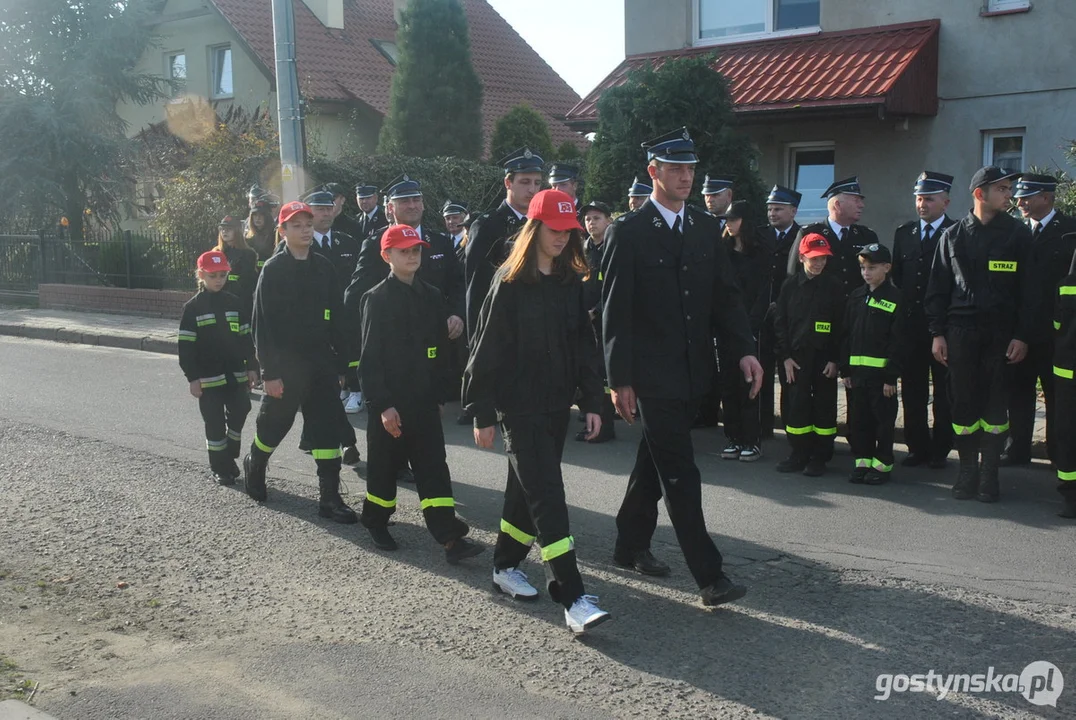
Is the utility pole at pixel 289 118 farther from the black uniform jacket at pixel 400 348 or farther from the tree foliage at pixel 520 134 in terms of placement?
the tree foliage at pixel 520 134

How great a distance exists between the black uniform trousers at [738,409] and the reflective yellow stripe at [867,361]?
825 millimetres

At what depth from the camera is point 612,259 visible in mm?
5395

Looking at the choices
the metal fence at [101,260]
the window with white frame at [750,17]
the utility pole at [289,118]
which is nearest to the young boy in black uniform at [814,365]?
the utility pole at [289,118]

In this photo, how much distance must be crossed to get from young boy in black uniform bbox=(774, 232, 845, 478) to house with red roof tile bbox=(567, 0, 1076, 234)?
515 centimetres

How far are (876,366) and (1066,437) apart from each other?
1409 mm

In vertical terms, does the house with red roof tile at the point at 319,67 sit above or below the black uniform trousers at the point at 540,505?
above

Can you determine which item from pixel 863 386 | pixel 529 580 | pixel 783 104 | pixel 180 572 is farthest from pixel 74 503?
pixel 783 104

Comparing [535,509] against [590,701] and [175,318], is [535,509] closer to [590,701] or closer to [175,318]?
[590,701]

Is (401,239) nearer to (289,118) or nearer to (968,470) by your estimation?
(968,470)

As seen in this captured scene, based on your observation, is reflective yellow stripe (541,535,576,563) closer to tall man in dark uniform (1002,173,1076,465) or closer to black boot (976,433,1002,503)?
black boot (976,433,1002,503)

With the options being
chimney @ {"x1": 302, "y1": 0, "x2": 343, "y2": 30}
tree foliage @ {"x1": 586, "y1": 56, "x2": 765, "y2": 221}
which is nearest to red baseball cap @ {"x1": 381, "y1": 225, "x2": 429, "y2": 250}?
tree foliage @ {"x1": 586, "y1": 56, "x2": 765, "y2": 221}

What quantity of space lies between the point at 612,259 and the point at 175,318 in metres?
14.6

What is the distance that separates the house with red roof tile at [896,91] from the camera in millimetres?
14219

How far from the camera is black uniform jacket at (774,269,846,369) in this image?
8055 millimetres
